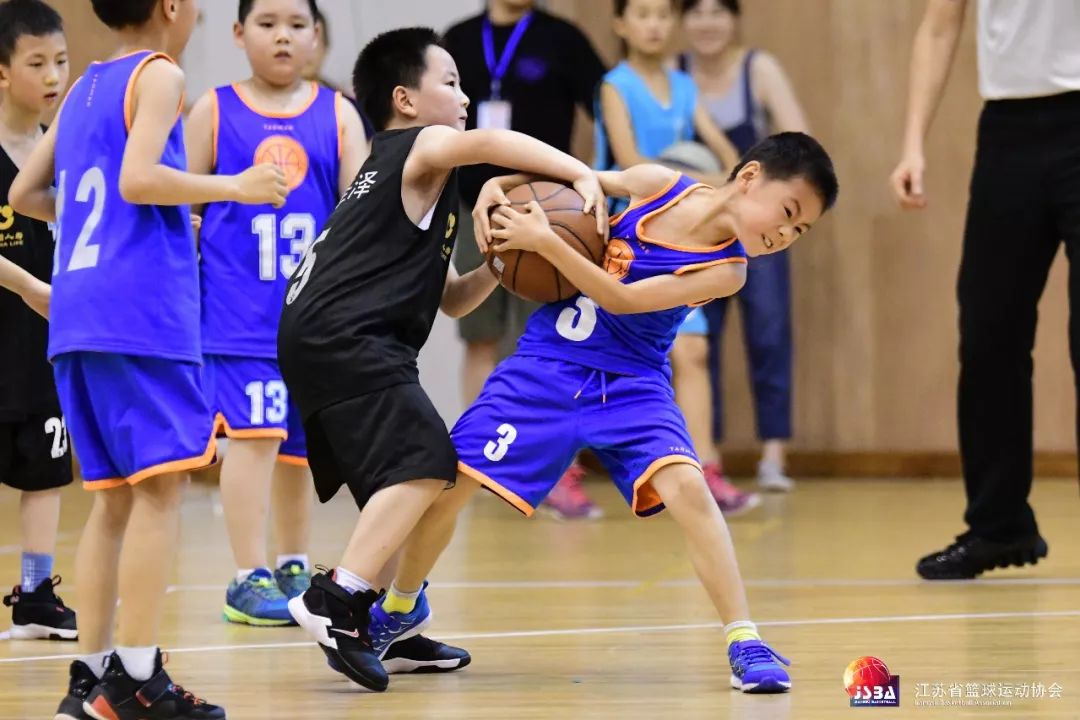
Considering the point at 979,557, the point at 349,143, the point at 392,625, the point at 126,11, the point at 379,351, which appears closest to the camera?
the point at 126,11

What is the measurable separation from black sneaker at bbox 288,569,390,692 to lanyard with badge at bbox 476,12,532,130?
12.3 ft

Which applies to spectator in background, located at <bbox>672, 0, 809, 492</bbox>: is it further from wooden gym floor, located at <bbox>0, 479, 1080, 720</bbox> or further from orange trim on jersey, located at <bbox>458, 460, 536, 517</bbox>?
orange trim on jersey, located at <bbox>458, 460, 536, 517</bbox>

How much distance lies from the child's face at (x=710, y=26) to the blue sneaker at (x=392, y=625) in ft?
14.8

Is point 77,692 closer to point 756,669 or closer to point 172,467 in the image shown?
point 172,467

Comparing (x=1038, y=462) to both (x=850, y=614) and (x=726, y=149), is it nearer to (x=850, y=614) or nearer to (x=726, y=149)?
(x=726, y=149)

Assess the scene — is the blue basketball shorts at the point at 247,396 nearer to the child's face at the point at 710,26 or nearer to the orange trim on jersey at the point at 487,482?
the orange trim on jersey at the point at 487,482

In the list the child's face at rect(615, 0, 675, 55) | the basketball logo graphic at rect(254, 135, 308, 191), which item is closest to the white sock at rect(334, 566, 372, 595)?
the basketball logo graphic at rect(254, 135, 308, 191)

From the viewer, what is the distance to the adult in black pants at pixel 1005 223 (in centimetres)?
445

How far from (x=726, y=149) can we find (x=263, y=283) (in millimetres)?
3236

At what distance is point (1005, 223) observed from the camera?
4570 millimetres

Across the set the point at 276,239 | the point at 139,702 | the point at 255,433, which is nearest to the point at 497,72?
the point at 276,239

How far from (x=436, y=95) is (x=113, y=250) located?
3.07 ft

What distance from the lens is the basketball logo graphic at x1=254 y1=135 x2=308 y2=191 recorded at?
450 centimetres

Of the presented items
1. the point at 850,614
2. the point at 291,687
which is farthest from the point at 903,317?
the point at 291,687
